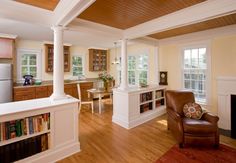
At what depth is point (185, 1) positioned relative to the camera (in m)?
2.13

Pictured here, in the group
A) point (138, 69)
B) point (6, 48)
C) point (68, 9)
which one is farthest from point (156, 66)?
point (6, 48)

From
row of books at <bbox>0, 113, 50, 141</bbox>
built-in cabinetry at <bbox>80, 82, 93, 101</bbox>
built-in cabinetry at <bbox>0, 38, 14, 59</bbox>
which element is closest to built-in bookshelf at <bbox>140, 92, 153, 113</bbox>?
row of books at <bbox>0, 113, 50, 141</bbox>

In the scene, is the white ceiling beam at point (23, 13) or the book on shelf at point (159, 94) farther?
the book on shelf at point (159, 94)

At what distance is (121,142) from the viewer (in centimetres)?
279

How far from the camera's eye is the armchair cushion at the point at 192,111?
2.83 metres

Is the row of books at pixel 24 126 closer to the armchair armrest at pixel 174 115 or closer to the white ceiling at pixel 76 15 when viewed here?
the white ceiling at pixel 76 15

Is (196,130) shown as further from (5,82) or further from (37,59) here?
(37,59)

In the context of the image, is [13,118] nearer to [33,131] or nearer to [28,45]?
[33,131]

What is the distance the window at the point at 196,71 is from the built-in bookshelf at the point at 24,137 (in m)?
3.91

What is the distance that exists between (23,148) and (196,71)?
4.37 meters

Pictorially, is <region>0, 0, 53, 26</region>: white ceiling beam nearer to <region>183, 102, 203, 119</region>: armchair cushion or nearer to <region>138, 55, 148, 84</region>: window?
<region>183, 102, 203, 119</region>: armchair cushion

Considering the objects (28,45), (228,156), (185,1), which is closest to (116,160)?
(228,156)

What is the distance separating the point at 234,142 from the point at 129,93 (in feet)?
7.79

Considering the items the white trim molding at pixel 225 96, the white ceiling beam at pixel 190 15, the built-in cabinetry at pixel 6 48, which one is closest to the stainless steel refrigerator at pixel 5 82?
the built-in cabinetry at pixel 6 48
